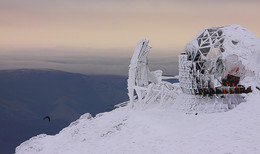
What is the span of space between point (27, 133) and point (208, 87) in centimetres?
15412

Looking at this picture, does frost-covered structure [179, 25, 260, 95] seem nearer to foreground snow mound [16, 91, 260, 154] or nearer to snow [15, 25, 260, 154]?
snow [15, 25, 260, 154]

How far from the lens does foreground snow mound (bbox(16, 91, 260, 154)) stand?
15.9m

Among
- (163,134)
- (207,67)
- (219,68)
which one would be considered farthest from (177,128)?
(219,68)

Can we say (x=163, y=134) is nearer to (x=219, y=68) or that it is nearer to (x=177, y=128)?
(x=177, y=128)

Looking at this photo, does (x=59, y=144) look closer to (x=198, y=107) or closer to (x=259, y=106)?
(x=198, y=107)

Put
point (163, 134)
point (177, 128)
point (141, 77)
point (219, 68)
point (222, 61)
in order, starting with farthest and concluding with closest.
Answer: point (141, 77), point (219, 68), point (222, 61), point (177, 128), point (163, 134)

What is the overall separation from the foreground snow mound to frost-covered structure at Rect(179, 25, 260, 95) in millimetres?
1671

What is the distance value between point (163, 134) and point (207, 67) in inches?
318

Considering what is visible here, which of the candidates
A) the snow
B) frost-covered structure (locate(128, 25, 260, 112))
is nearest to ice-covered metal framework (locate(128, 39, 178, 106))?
the snow

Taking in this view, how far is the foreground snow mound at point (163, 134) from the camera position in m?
15.9

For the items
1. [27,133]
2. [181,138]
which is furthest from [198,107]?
[27,133]

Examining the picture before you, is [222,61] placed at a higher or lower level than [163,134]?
higher

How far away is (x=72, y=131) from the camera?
25.7 meters

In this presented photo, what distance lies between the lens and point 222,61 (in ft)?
74.5
